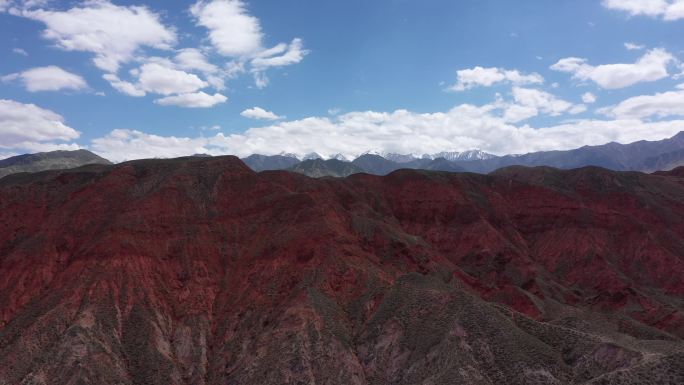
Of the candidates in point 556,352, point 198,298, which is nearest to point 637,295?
point 556,352

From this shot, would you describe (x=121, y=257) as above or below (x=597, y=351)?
above

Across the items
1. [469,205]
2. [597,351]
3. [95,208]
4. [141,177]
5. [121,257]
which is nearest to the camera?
[597,351]

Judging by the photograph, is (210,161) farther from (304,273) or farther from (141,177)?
(304,273)

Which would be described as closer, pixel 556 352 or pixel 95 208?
pixel 556 352

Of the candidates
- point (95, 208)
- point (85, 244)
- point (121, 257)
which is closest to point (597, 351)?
point (121, 257)

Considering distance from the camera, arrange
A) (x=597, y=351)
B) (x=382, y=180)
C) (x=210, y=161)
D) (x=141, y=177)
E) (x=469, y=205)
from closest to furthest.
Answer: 1. (x=597, y=351)
2. (x=141, y=177)
3. (x=210, y=161)
4. (x=469, y=205)
5. (x=382, y=180)

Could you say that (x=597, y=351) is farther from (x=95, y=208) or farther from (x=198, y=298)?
(x=95, y=208)

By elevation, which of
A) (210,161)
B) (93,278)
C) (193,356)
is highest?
(210,161)
